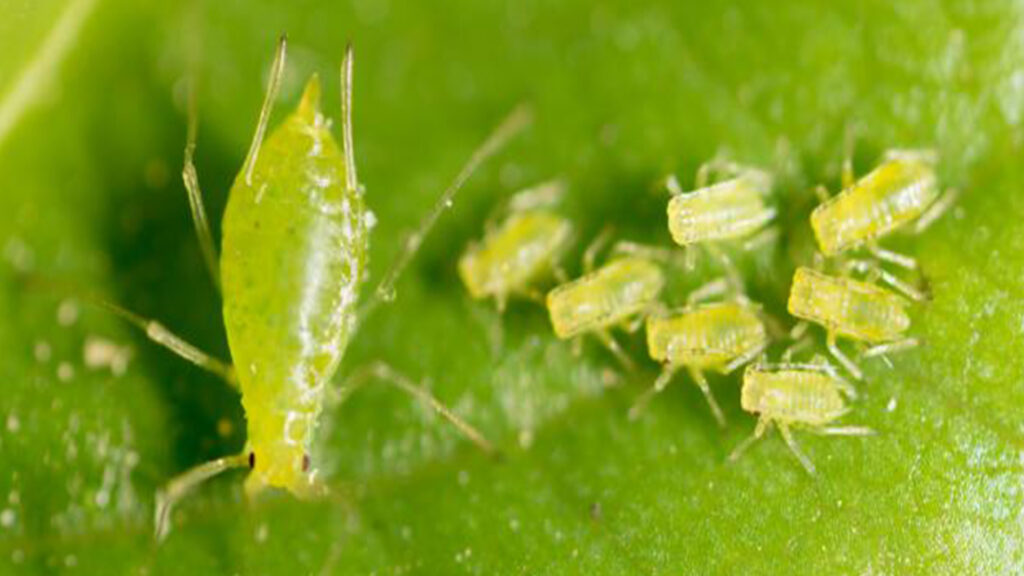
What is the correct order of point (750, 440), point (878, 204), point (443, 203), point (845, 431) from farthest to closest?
point (443, 203)
point (878, 204)
point (750, 440)
point (845, 431)

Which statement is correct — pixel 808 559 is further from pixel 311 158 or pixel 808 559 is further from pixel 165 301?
pixel 165 301

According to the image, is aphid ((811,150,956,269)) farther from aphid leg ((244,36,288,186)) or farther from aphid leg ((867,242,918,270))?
aphid leg ((244,36,288,186))

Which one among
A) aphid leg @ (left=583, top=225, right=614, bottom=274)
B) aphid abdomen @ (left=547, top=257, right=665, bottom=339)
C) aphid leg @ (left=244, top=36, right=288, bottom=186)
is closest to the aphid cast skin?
aphid abdomen @ (left=547, top=257, right=665, bottom=339)

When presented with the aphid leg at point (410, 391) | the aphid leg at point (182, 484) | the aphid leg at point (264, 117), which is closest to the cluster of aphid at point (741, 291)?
the aphid leg at point (410, 391)

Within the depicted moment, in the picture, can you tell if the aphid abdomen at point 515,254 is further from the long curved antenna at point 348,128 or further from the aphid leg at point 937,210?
Answer: the aphid leg at point 937,210

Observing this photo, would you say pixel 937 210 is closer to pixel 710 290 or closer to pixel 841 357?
pixel 841 357

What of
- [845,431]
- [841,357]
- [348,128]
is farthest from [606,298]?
[348,128]

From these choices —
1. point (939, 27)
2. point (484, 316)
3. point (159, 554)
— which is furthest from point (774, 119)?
point (159, 554)
